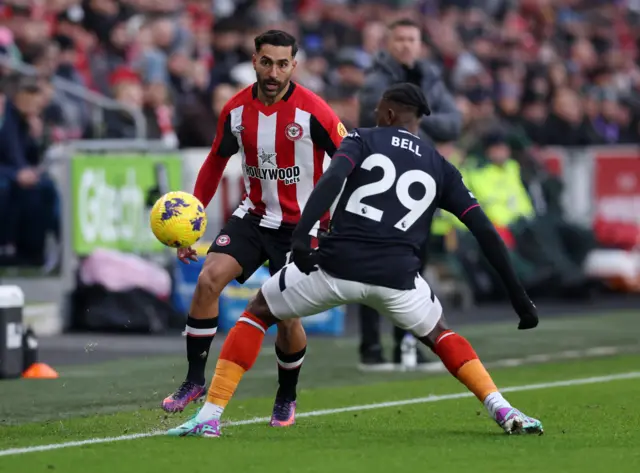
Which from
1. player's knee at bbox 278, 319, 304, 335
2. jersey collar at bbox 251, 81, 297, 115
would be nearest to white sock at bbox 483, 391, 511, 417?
player's knee at bbox 278, 319, 304, 335

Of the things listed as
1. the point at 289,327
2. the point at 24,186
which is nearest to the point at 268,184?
the point at 289,327

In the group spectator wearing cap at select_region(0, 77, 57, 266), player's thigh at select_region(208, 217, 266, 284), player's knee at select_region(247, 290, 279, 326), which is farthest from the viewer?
spectator wearing cap at select_region(0, 77, 57, 266)

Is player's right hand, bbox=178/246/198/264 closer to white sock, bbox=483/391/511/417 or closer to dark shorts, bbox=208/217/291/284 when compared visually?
dark shorts, bbox=208/217/291/284

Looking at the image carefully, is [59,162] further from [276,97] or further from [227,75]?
[276,97]

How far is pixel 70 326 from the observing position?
15281mm

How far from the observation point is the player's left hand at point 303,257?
736cm

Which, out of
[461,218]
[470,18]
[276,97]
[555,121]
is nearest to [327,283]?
[461,218]

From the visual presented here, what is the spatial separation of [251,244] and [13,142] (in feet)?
24.3

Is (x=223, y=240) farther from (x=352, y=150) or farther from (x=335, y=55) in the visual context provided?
(x=335, y=55)

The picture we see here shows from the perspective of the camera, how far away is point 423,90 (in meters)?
11.8

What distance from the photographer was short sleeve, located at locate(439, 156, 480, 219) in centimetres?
768

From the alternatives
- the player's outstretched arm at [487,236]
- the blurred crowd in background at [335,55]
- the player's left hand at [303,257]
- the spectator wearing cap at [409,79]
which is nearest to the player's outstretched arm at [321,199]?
the player's left hand at [303,257]

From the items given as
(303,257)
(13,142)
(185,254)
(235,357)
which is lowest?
(235,357)

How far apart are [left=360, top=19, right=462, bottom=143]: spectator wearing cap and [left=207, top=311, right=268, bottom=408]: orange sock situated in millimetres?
4238
